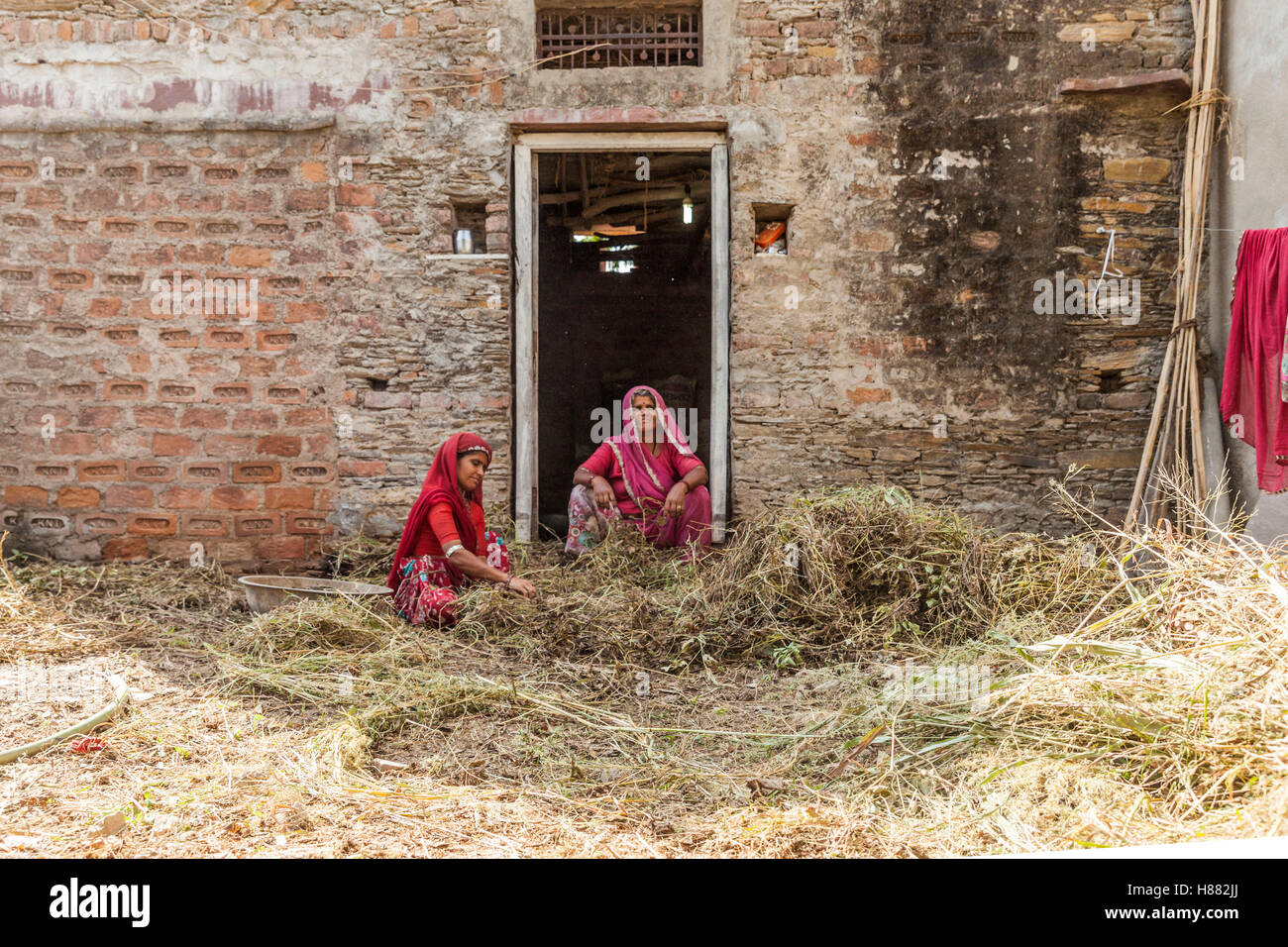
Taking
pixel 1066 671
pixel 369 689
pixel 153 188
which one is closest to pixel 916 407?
pixel 1066 671

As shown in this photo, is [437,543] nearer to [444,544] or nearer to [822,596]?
[444,544]

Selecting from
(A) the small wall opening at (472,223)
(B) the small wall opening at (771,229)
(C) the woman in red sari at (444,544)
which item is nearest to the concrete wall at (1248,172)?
(B) the small wall opening at (771,229)

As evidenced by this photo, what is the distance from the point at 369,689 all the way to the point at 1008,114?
4869mm

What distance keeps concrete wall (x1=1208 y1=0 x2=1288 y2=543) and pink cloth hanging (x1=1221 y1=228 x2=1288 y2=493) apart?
0.30 meters

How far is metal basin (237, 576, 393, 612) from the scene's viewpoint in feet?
14.4

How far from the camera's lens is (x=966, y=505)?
5469 millimetres

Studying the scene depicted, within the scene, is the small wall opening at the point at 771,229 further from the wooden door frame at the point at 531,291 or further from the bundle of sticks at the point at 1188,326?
the bundle of sticks at the point at 1188,326

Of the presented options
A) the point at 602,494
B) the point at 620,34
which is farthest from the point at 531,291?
the point at 620,34

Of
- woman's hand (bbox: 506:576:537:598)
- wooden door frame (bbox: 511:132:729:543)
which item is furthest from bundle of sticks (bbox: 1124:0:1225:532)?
woman's hand (bbox: 506:576:537:598)

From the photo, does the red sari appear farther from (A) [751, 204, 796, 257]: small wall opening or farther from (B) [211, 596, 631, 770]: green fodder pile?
(A) [751, 204, 796, 257]: small wall opening

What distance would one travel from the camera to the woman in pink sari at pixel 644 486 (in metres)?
5.36

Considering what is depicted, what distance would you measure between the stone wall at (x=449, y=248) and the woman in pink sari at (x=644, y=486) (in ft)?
1.14

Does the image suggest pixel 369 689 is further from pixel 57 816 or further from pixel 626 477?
pixel 626 477
